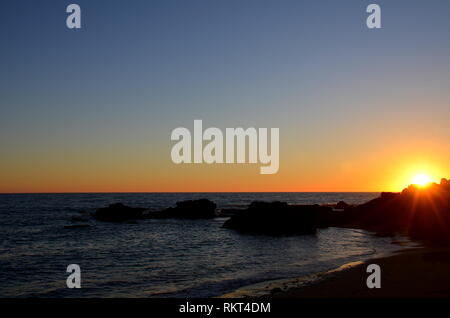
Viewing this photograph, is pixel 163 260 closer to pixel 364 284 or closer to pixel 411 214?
pixel 364 284

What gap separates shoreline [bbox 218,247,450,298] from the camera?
17594 mm

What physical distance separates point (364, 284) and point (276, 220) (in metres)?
36.2

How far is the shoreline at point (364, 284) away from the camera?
57.7 ft

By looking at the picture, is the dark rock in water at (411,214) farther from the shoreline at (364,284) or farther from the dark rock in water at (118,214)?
the dark rock in water at (118,214)

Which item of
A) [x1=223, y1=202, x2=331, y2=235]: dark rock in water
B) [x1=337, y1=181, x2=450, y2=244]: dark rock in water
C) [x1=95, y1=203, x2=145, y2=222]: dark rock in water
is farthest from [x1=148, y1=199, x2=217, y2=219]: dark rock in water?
[x1=337, y1=181, x2=450, y2=244]: dark rock in water

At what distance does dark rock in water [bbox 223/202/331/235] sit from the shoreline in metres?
28.8

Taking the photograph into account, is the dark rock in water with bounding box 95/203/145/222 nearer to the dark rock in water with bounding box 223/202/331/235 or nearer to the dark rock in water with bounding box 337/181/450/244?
the dark rock in water with bounding box 223/202/331/235

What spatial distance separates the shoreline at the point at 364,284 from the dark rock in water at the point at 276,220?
28763 mm

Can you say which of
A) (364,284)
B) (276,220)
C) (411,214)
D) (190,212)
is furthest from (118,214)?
(364,284)

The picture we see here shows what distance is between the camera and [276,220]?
55.9 meters

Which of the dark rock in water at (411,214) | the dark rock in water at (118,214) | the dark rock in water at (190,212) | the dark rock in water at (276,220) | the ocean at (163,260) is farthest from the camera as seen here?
the dark rock in water at (190,212)

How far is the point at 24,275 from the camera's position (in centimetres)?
2559

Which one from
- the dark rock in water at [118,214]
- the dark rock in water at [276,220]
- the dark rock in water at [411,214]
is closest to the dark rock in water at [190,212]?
the dark rock in water at [118,214]

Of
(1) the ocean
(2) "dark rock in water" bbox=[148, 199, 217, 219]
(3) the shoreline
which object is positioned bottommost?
(2) "dark rock in water" bbox=[148, 199, 217, 219]
